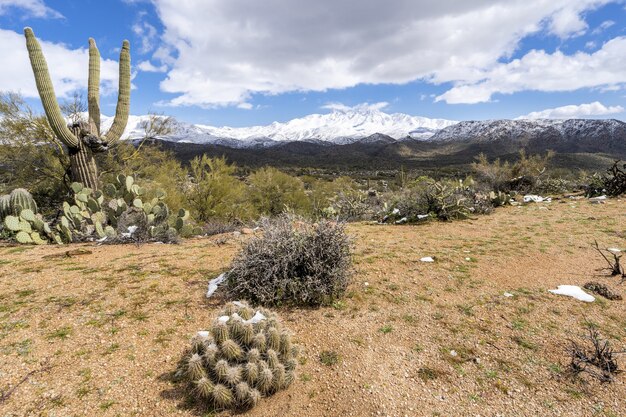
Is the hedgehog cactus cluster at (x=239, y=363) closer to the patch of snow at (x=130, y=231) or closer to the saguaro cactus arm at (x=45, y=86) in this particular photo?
the patch of snow at (x=130, y=231)

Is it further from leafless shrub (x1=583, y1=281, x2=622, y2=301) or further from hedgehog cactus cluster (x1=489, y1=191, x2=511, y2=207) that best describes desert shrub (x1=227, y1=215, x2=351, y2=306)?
hedgehog cactus cluster (x1=489, y1=191, x2=511, y2=207)

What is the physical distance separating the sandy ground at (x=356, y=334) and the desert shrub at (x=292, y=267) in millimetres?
251

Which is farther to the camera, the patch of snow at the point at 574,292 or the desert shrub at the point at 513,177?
the desert shrub at the point at 513,177

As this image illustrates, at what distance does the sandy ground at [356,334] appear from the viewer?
2.66 meters

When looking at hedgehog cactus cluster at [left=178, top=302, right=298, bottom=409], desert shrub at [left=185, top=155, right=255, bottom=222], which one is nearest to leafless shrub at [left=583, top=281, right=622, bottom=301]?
hedgehog cactus cluster at [left=178, top=302, right=298, bottom=409]

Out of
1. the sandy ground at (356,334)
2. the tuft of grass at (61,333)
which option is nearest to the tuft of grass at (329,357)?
the sandy ground at (356,334)

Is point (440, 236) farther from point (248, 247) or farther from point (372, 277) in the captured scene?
point (248, 247)

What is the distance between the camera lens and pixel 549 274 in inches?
206

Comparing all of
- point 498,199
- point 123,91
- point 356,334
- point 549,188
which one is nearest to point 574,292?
point 356,334

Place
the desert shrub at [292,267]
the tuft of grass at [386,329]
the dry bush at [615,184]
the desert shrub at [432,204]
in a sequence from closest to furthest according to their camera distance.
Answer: the tuft of grass at [386,329] < the desert shrub at [292,267] < the desert shrub at [432,204] < the dry bush at [615,184]

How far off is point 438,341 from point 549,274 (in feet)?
10.4

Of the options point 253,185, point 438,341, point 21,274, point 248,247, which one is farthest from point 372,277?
point 253,185

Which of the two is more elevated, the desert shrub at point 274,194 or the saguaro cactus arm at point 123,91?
the saguaro cactus arm at point 123,91

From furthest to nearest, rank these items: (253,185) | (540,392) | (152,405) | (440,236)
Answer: (253,185), (440,236), (540,392), (152,405)
